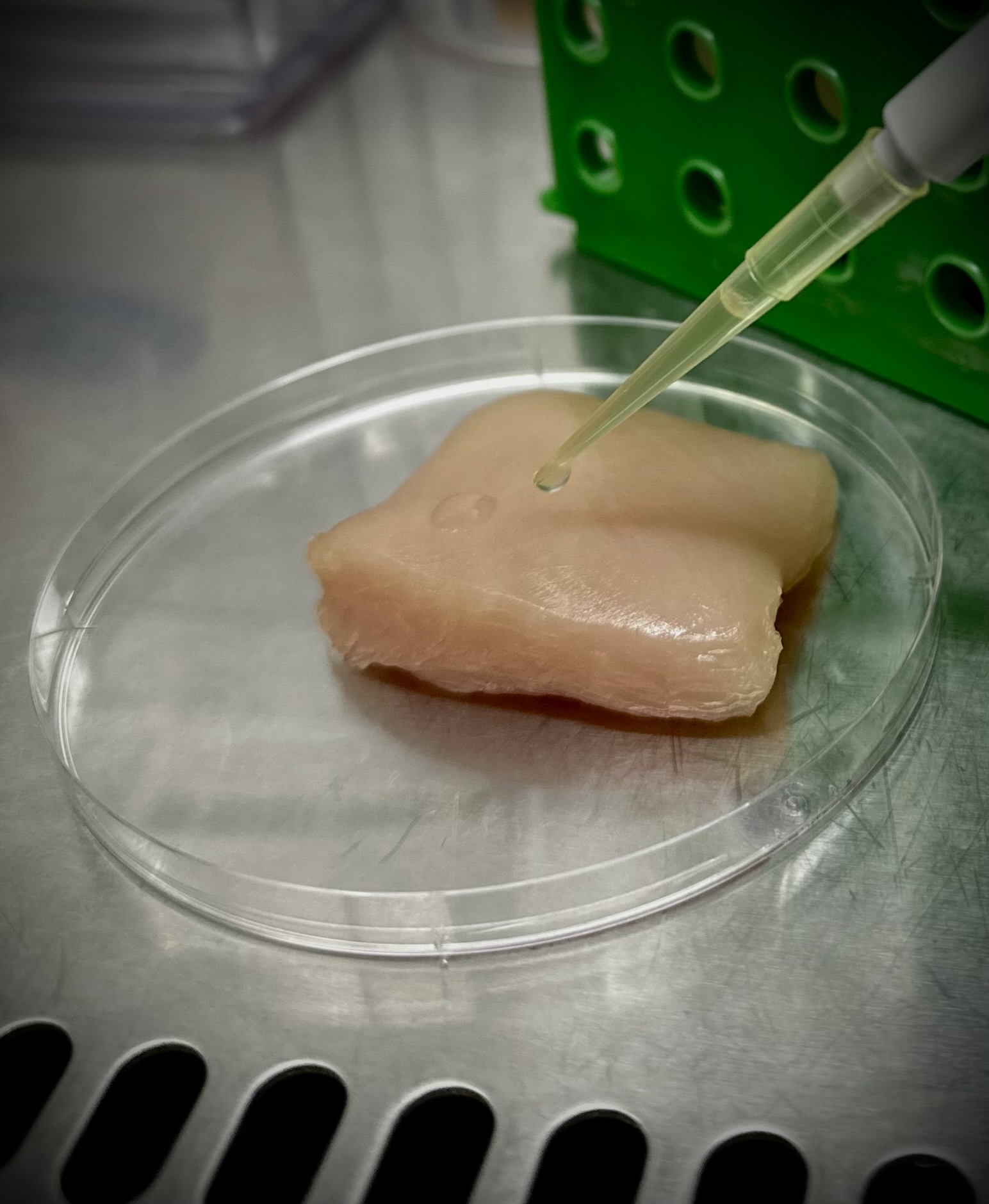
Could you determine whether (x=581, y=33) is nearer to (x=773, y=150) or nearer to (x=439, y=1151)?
(x=773, y=150)

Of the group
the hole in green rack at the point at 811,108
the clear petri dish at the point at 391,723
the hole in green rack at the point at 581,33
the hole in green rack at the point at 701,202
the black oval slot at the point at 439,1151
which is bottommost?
the black oval slot at the point at 439,1151

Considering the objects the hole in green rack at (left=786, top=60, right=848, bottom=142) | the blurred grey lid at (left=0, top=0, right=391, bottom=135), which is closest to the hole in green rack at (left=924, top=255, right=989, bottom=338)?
the hole in green rack at (left=786, top=60, right=848, bottom=142)

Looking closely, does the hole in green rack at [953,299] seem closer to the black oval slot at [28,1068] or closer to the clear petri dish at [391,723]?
the clear petri dish at [391,723]

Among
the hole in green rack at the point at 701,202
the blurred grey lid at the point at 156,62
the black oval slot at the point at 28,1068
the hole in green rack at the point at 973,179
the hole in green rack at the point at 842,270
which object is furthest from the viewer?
the blurred grey lid at the point at 156,62

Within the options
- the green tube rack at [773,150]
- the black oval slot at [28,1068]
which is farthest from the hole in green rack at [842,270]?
the black oval slot at [28,1068]

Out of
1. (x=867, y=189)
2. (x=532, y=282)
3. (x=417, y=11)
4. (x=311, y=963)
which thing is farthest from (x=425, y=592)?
(x=417, y=11)

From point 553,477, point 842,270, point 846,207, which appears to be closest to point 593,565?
point 553,477

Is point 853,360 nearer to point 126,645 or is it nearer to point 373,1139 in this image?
point 126,645
